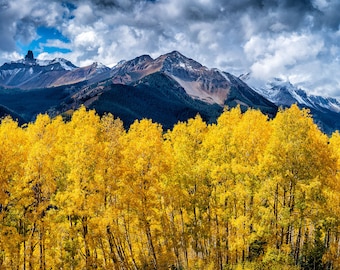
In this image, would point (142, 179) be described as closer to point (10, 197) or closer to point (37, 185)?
point (37, 185)

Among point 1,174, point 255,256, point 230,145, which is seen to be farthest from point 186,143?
point 1,174

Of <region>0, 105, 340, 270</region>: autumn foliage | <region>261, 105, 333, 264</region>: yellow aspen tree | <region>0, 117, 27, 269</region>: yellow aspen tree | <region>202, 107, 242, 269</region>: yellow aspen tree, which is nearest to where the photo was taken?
<region>0, 117, 27, 269</region>: yellow aspen tree

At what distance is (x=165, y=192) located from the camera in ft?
114

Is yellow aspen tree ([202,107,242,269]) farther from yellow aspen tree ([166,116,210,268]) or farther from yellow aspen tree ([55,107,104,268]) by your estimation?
yellow aspen tree ([55,107,104,268])

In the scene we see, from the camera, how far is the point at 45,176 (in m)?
28.6

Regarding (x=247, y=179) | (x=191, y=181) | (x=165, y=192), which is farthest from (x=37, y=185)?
(x=247, y=179)

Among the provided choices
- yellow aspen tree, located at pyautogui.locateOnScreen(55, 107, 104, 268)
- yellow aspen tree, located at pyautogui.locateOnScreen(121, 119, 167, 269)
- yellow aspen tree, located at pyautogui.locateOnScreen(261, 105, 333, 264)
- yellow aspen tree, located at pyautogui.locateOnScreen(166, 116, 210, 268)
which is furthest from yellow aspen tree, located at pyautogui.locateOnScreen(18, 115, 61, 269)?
yellow aspen tree, located at pyautogui.locateOnScreen(261, 105, 333, 264)

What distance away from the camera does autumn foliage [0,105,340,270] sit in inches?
1117

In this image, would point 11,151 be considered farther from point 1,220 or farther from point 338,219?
point 338,219

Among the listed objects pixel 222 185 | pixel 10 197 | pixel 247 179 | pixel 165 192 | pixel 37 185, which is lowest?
pixel 10 197

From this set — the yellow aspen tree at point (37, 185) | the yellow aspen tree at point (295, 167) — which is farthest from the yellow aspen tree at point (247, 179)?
the yellow aspen tree at point (37, 185)

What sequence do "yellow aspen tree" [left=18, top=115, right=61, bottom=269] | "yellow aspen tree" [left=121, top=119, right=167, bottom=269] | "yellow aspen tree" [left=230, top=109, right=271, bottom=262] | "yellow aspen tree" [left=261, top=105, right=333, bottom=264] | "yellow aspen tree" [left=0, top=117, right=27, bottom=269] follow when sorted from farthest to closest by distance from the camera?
"yellow aspen tree" [left=230, top=109, right=271, bottom=262]
"yellow aspen tree" [left=261, top=105, right=333, bottom=264]
"yellow aspen tree" [left=121, top=119, right=167, bottom=269]
"yellow aspen tree" [left=18, top=115, right=61, bottom=269]
"yellow aspen tree" [left=0, top=117, right=27, bottom=269]

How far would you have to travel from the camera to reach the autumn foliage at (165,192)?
2838 cm

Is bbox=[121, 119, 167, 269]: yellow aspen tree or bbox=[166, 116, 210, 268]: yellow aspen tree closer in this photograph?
bbox=[121, 119, 167, 269]: yellow aspen tree
